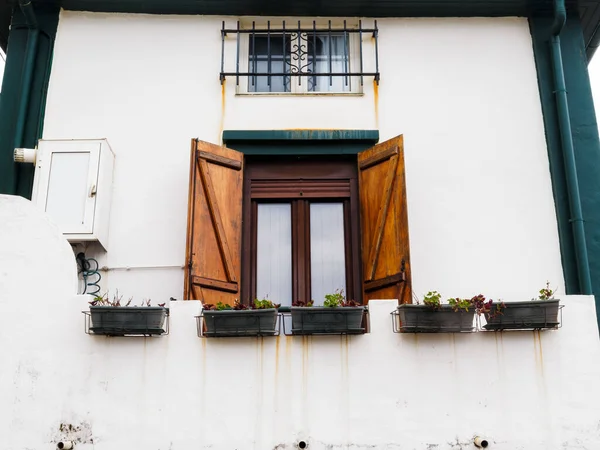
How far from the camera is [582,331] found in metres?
7.03

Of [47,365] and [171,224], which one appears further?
[171,224]

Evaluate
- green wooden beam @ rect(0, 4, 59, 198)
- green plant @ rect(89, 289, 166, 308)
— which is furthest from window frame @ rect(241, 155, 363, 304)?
green wooden beam @ rect(0, 4, 59, 198)

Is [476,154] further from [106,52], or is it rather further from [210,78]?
[106,52]

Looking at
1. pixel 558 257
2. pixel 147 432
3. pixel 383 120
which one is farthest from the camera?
pixel 383 120

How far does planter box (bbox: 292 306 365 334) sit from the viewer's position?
22.5 ft

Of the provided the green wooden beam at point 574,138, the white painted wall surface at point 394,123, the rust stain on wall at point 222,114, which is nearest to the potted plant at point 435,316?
the white painted wall surface at point 394,123

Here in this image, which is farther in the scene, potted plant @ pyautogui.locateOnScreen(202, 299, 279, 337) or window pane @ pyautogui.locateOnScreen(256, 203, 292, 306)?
window pane @ pyautogui.locateOnScreen(256, 203, 292, 306)

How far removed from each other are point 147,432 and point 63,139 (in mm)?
3727

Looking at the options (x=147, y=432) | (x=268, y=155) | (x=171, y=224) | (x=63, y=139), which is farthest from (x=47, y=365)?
(x=268, y=155)

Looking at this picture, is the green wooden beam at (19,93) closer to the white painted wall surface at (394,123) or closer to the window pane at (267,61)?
the white painted wall surface at (394,123)

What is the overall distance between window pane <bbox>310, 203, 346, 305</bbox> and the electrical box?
2348 mm

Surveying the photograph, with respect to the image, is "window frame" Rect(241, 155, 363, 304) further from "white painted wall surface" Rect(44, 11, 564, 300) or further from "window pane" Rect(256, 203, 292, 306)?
"white painted wall surface" Rect(44, 11, 564, 300)

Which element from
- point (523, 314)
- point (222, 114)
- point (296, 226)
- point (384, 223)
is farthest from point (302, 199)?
point (523, 314)

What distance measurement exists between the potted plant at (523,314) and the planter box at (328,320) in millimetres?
1140
